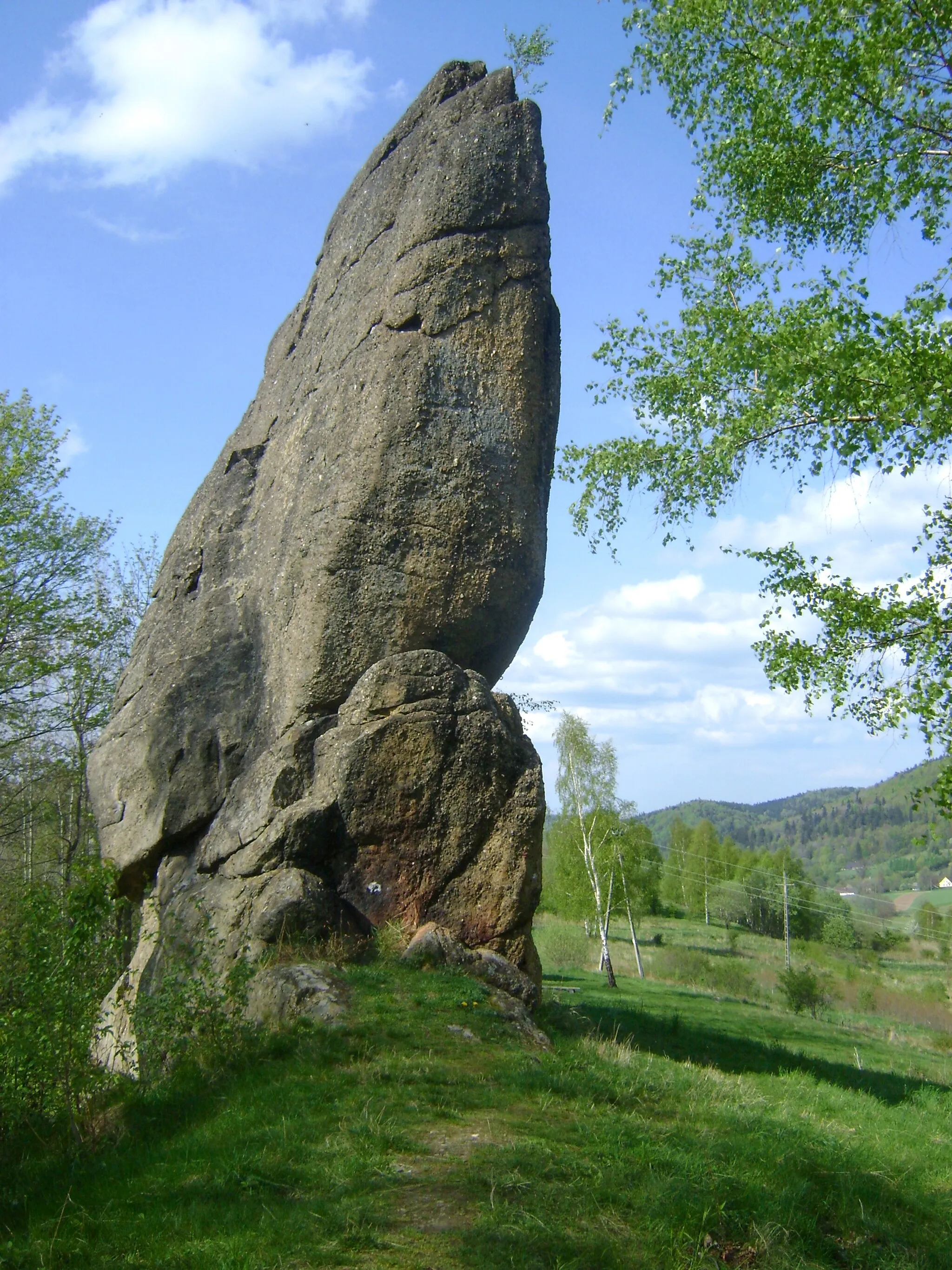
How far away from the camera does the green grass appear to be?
517 centimetres

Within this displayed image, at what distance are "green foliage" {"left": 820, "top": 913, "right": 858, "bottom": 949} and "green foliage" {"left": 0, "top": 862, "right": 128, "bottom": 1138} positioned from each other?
59.9 meters

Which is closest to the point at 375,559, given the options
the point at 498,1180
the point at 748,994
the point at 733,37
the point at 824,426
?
the point at 824,426

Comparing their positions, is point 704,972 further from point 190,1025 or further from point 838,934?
point 190,1025

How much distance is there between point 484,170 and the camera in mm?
12086

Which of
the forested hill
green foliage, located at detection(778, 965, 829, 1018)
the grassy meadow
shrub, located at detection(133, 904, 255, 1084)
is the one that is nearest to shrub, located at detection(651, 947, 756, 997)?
green foliage, located at detection(778, 965, 829, 1018)

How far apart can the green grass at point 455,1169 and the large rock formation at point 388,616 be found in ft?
4.85

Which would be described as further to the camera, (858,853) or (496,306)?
(858,853)

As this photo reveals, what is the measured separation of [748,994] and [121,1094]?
31.0 meters

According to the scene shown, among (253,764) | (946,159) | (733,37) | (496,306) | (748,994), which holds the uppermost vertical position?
(733,37)

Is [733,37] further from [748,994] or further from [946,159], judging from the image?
[748,994]

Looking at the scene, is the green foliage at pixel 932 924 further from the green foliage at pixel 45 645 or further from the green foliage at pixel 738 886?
the green foliage at pixel 45 645

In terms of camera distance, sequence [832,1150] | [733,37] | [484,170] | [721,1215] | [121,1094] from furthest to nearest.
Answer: [733,37] < [484,170] < [121,1094] < [832,1150] < [721,1215]

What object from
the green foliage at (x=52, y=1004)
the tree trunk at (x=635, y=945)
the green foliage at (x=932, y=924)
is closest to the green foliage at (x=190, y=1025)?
the green foliage at (x=52, y=1004)

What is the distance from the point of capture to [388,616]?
11.1 m
